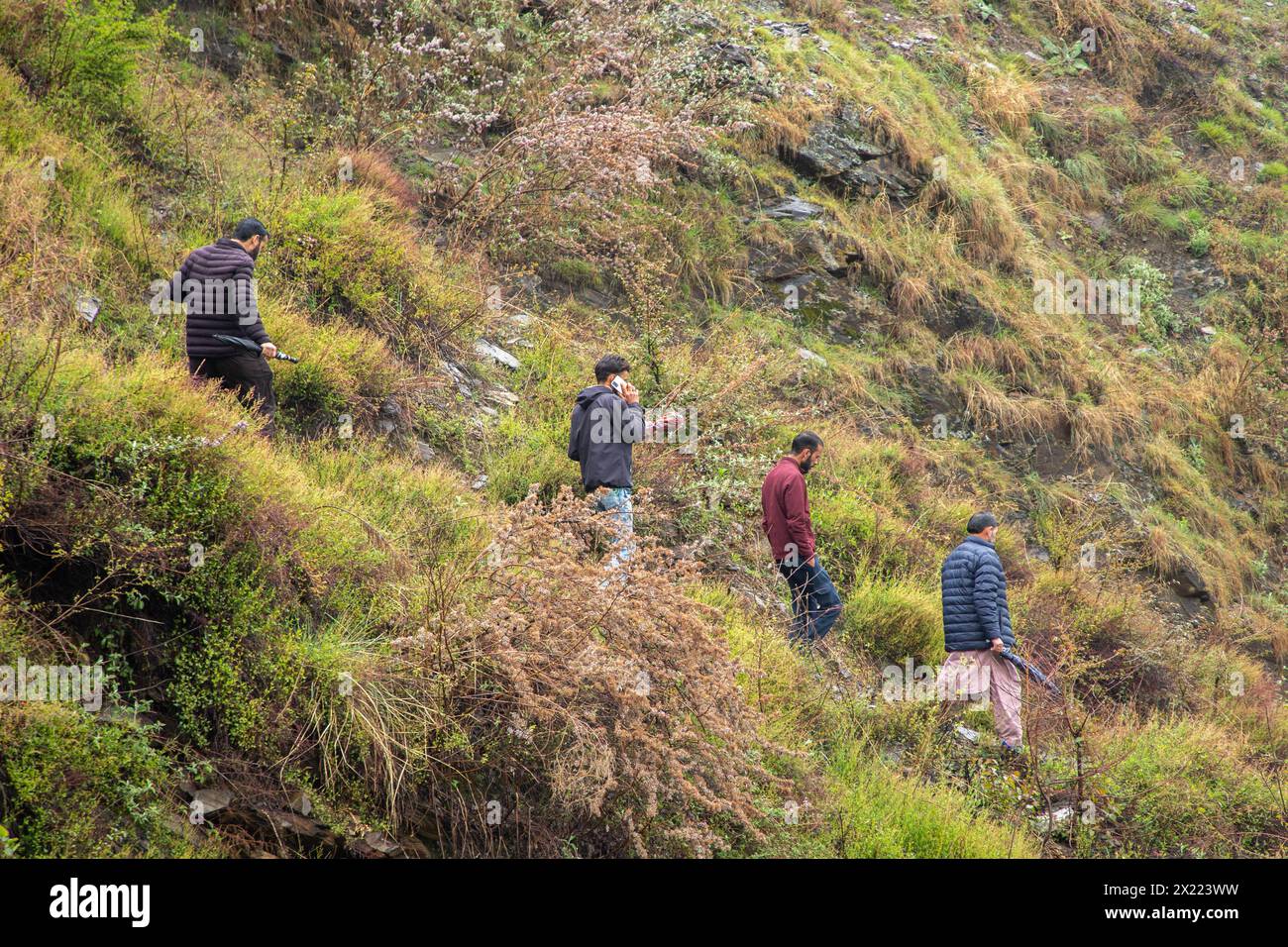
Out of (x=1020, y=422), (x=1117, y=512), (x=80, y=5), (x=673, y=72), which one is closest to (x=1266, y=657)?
(x=1117, y=512)

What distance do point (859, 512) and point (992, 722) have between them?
2.49 meters

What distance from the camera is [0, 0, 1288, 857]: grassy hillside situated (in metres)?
4.61

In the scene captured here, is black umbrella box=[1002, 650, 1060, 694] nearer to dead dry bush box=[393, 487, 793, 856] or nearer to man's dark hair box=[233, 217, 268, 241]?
dead dry bush box=[393, 487, 793, 856]

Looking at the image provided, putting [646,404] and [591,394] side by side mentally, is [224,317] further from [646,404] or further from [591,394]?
[646,404]

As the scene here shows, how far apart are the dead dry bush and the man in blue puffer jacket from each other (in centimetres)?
262

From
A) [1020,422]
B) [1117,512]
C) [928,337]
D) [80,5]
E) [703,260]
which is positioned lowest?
[1117,512]

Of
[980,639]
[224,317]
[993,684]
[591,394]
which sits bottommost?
[993,684]

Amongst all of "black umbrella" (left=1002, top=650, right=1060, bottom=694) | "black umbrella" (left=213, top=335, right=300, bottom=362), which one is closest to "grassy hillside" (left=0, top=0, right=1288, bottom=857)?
"black umbrella" (left=1002, top=650, right=1060, bottom=694)

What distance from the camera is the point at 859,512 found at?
944 cm

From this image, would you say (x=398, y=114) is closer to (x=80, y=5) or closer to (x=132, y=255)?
(x=80, y=5)

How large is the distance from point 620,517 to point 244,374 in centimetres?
255

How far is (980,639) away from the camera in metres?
7.21

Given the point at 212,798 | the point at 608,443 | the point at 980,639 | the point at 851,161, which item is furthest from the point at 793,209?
the point at 212,798

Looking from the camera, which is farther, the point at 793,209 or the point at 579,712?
the point at 793,209
